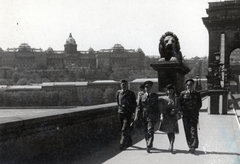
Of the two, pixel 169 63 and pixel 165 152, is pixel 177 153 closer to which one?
pixel 165 152

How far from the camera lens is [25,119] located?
504 centimetres

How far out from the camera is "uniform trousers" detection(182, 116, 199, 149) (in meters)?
6.93

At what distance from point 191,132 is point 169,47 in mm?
3455

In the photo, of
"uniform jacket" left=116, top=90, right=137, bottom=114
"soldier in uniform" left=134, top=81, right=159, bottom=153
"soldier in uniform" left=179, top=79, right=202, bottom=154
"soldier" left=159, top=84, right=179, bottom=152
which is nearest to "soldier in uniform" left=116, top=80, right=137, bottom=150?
"uniform jacket" left=116, top=90, right=137, bottom=114

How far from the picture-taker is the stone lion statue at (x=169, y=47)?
32.4 ft

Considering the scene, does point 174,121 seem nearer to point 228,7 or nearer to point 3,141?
point 3,141

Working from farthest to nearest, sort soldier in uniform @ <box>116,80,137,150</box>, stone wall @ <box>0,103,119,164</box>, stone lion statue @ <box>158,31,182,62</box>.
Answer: stone lion statue @ <box>158,31,182,62</box>, soldier in uniform @ <box>116,80,137,150</box>, stone wall @ <box>0,103,119,164</box>

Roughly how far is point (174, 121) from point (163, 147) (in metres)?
0.64

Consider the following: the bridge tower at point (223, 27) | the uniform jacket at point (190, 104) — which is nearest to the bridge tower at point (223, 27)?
the bridge tower at point (223, 27)

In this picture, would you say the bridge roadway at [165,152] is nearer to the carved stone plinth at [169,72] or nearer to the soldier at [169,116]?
the soldier at [169,116]

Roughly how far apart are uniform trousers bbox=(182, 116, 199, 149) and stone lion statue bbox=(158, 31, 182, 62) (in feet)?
9.87

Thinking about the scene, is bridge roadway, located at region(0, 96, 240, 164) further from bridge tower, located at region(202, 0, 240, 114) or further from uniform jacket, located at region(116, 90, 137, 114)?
bridge tower, located at region(202, 0, 240, 114)

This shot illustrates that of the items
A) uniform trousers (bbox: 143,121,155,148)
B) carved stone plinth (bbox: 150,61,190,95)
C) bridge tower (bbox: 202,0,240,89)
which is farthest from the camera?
bridge tower (bbox: 202,0,240,89)

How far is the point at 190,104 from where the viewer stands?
7113 millimetres
